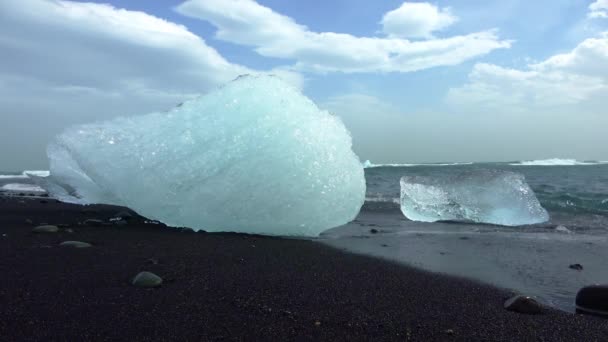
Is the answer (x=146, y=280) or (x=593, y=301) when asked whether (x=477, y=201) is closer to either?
(x=593, y=301)

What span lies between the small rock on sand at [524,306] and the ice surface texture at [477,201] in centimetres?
448

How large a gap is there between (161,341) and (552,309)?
1.99 metres

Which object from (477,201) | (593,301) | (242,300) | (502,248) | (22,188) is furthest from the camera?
(22,188)

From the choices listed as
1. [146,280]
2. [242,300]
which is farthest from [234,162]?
[242,300]

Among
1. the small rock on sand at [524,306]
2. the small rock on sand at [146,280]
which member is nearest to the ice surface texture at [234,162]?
the small rock on sand at [146,280]

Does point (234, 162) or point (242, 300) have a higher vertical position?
point (234, 162)

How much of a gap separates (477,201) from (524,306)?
4.97 m

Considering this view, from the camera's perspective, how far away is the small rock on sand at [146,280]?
2518mm

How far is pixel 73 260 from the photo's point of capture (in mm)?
3072

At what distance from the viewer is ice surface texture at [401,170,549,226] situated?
22.2 ft

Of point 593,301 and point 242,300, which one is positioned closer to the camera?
point 242,300

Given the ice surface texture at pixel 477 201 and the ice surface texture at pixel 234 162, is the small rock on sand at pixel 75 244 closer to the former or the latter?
the ice surface texture at pixel 234 162

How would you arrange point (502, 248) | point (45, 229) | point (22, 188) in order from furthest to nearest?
point (22, 188) → point (502, 248) → point (45, 229)

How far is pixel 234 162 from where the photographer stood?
4609mm
